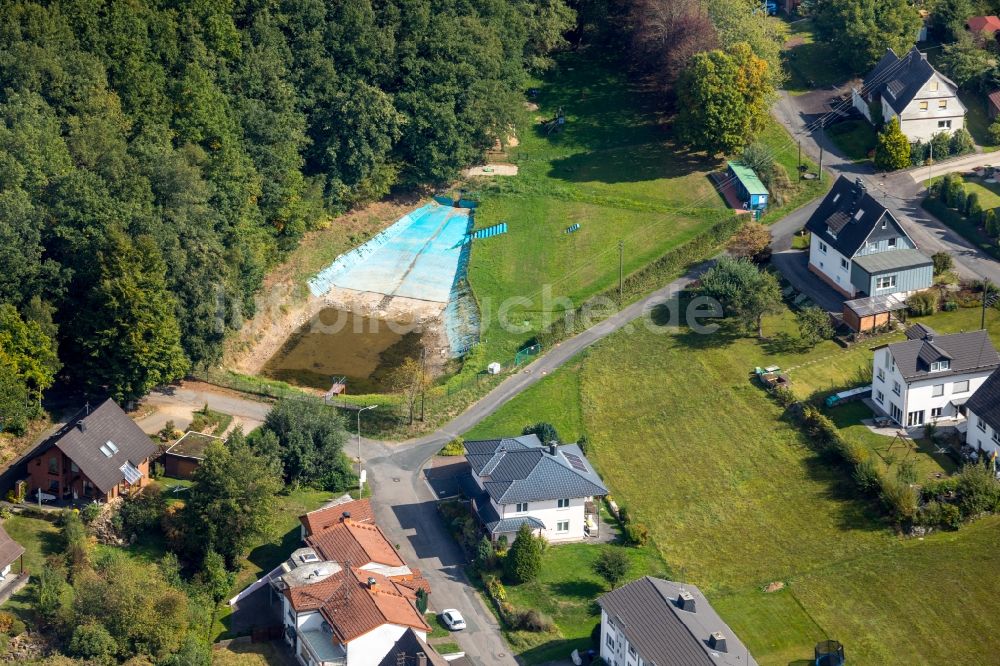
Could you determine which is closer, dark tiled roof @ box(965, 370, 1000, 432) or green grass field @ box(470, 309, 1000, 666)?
green grass field @ box(470, 309, 1000, 666)

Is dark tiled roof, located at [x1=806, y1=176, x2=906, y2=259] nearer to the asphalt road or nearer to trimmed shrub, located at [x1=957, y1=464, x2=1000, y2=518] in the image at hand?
the asphalt road

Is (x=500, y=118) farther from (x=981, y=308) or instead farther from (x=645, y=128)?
(x=981, y=308)

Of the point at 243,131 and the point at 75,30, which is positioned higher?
the point at 75,30

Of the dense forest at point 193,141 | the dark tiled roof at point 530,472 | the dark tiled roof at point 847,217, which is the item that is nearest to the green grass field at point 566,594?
the dark tiled roof at point 530,472

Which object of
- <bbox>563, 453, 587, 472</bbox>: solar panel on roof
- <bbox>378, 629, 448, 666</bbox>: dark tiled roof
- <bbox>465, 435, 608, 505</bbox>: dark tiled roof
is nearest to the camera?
<bbox>378, 629, 448, 666</bbox>: dark tiled roof

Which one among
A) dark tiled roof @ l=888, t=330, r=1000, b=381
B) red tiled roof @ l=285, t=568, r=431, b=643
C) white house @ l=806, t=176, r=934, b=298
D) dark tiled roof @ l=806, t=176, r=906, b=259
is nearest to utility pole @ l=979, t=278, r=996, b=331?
white house @ l=806, t=176, r=934, b=298

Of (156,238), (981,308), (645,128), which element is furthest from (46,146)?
(981,308)
